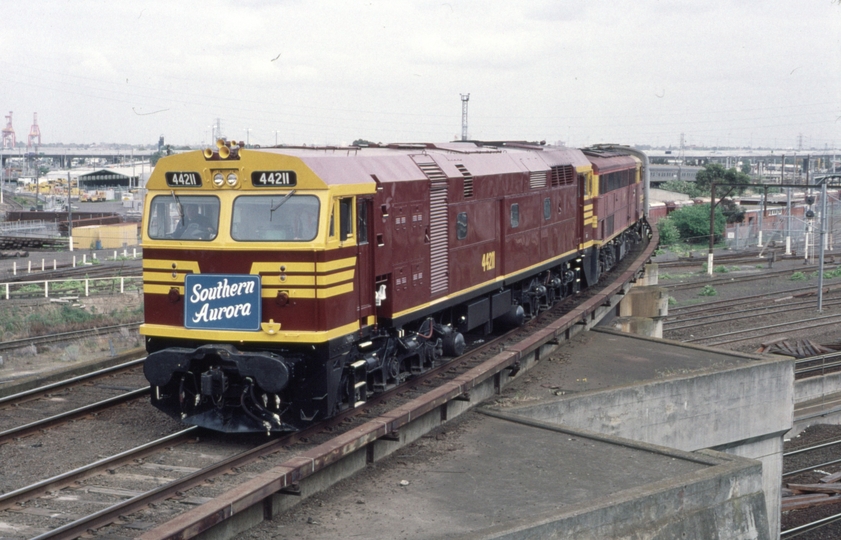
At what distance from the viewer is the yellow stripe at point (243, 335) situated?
1125cm

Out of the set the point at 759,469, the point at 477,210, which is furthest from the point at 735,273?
the point at 759,469

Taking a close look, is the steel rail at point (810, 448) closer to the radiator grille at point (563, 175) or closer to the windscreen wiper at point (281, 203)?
the radiator grille at point (563, 175)

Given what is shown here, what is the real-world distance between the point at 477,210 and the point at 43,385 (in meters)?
7.69

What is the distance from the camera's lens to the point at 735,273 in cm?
5225

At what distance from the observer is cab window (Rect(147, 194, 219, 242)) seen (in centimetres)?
1173

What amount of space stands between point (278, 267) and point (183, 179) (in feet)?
5.97

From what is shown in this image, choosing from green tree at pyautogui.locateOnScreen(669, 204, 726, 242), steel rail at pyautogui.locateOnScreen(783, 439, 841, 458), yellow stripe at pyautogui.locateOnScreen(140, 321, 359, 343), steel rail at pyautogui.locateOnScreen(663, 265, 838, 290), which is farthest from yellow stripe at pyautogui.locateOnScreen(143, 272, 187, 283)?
green tree at pyautogui.locateOnScreen(669, 204, 726, 242)

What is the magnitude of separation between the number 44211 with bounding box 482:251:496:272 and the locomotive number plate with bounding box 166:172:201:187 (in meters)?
6.55

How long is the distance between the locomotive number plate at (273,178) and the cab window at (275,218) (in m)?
0.15

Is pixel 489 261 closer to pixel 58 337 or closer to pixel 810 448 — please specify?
pixel 58 337

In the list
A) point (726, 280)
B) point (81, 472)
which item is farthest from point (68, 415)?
point (726, 280)

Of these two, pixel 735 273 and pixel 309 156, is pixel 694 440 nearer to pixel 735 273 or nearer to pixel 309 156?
pixel 309 156

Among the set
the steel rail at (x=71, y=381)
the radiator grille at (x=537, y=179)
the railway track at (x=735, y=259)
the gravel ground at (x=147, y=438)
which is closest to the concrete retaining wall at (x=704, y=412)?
the gravel ground at (x=147, y=438)

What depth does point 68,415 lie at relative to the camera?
12477 mm
